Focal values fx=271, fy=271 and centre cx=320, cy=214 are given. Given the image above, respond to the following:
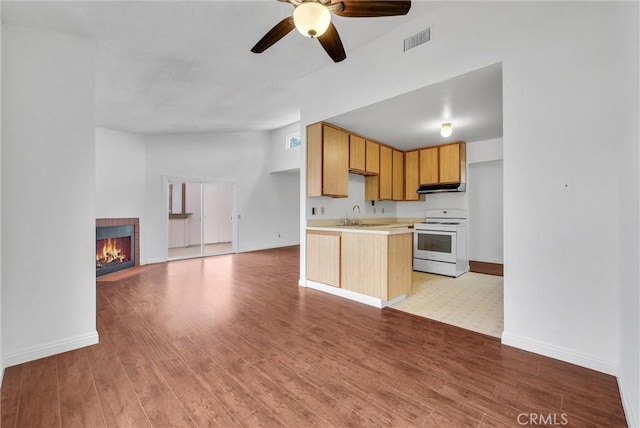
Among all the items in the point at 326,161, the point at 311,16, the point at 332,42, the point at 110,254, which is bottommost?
the point at 110,254

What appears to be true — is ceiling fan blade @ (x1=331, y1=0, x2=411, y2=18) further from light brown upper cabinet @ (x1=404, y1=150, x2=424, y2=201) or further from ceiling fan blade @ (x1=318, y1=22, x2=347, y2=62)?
light brown upper cabinet @ (x1=404, y1=150, x2=424, y2=201)

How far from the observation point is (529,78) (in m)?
2.12

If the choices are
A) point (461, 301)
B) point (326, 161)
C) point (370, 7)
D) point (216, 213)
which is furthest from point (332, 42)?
point (216, 213)

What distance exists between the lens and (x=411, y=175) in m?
5.37

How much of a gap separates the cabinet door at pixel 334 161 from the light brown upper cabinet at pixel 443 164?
75.6 inches

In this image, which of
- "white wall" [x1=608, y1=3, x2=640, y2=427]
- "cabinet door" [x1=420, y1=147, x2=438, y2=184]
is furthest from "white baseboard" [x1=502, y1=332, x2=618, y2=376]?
"cabinet door" [x1=420, y1=147, x2=438, y2=184]

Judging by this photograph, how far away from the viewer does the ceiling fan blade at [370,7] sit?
1.80 meters

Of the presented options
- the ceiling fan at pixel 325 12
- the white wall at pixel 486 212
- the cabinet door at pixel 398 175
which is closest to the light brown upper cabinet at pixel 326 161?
the cabinet door at pixel 398 175

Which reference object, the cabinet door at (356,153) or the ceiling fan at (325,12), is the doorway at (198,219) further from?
the ceiling fan at (325,12)

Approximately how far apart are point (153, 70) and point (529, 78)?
378 centimetres

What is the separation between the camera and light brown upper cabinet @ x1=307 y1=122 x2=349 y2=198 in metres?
3.73

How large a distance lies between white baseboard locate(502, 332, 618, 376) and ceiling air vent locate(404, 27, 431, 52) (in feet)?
9.17

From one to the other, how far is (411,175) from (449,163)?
0.72 metres

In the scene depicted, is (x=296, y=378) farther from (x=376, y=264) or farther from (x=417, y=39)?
(x=417, y=39)
